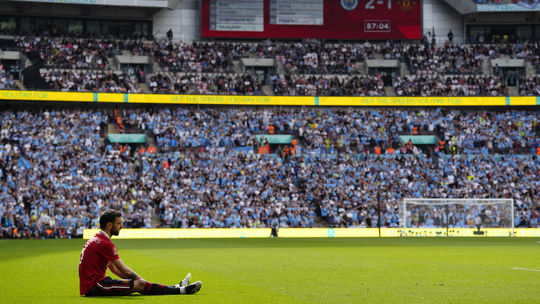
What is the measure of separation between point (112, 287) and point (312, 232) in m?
36.9

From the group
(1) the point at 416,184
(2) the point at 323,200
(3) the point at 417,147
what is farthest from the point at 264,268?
(3) the point at 417,147

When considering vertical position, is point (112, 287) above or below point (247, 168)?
below

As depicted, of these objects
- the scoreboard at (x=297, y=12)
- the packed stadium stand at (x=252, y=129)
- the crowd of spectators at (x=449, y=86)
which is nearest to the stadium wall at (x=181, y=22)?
the packed stadium stand at (x=252, y=129)

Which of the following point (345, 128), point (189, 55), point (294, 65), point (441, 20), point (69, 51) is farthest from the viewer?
point (441, 20)

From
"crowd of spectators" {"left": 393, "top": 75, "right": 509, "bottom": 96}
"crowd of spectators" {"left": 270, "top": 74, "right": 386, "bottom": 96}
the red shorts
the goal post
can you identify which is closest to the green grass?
the red shorts

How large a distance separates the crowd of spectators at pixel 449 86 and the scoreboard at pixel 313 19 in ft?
20.5

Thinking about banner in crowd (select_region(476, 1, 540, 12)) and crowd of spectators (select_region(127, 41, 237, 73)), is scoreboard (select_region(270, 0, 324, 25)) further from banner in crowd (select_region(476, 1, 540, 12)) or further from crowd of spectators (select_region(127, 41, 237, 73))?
banner in crowd (select_region(476, 1, 540, 12))

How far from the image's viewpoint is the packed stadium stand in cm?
4934

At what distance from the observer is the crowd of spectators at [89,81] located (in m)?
57.4

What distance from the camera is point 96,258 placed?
1148 centimetres

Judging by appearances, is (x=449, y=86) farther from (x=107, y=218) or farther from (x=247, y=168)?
(x=107, y=218)

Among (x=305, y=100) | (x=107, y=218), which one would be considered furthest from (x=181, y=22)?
(x=107, y=218)

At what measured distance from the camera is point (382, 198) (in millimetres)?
51906

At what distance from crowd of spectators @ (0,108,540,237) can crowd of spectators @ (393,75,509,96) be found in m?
1.77
